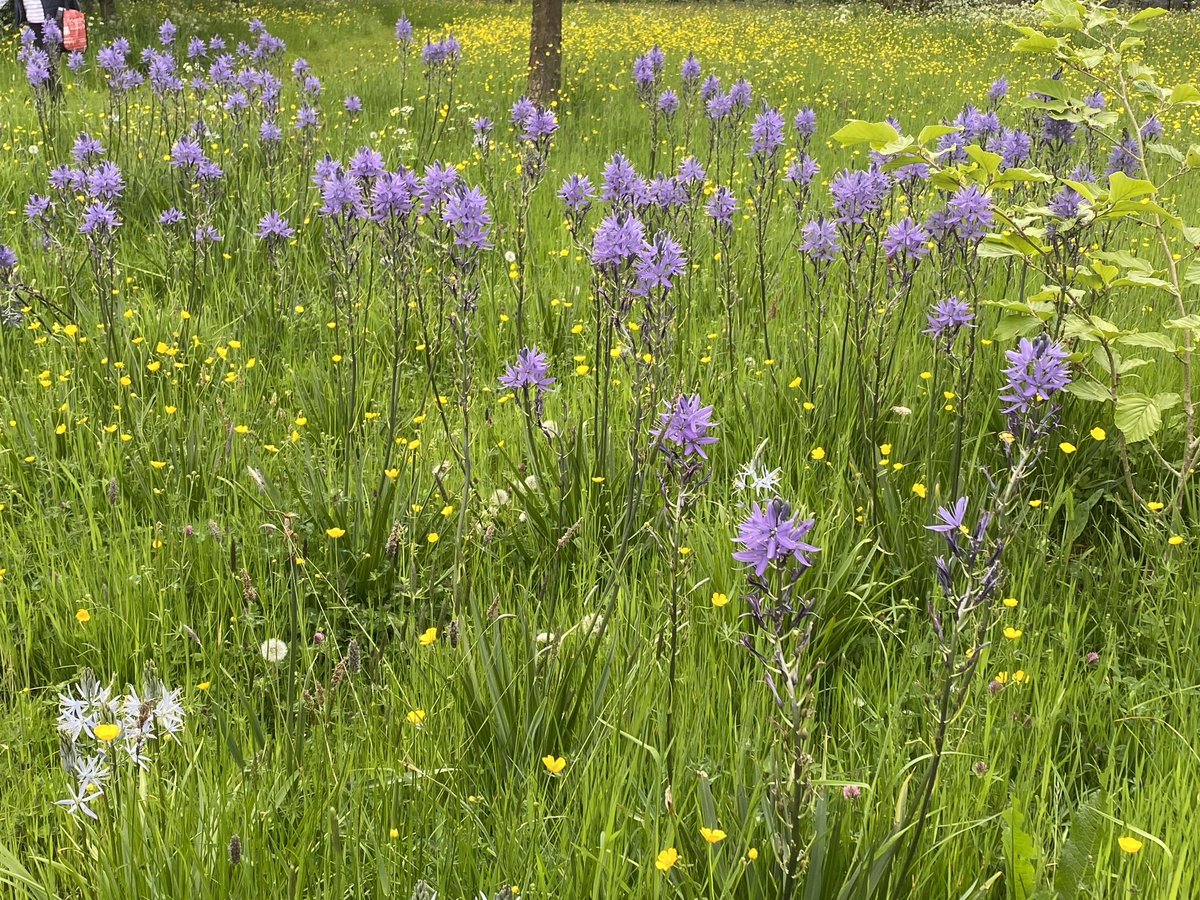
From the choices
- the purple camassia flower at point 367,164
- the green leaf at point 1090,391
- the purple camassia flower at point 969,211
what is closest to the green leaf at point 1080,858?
the green leaf at point 1090,391

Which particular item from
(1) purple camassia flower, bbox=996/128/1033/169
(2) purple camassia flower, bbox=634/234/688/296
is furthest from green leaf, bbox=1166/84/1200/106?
(2) purple camassia flower, bbox=634/234/688/296

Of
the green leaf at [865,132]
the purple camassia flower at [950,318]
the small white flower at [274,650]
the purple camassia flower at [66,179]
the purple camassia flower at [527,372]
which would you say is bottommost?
the small white flower at [274,650]

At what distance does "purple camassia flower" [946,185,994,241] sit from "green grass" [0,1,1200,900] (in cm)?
Answer: 52

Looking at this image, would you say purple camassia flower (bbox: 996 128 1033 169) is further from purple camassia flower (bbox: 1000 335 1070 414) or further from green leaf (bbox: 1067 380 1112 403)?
purple camassia flower (bbox: 1000 335 1070 414)

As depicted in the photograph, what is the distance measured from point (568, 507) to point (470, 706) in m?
0.87

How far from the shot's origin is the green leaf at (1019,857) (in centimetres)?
151

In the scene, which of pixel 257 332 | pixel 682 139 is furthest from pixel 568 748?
pixel 682 139

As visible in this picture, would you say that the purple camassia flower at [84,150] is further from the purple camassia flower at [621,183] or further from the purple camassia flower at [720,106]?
the purple camassia flower at [720,106]

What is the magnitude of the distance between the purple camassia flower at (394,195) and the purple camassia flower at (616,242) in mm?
672

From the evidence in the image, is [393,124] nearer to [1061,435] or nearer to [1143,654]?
[1061,435]

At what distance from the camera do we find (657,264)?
8.00 feet

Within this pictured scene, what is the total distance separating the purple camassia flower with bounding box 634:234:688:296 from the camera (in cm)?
218

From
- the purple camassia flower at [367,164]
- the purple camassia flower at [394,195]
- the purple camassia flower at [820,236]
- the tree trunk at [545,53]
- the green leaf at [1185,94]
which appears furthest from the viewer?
the tree trunk at [545,53]

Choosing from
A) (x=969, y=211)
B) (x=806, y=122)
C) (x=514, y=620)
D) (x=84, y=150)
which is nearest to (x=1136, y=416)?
(x=969, y=211)
